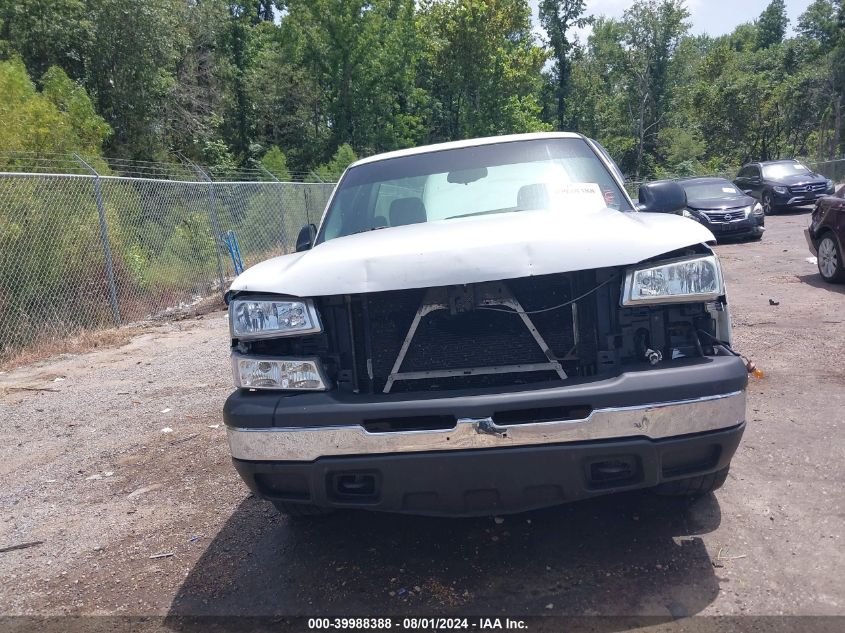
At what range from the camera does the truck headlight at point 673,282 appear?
8.90 feet

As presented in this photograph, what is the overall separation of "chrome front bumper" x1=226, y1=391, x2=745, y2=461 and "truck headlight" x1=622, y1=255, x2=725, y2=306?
392mm

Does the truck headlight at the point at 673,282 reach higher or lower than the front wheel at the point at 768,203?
higher

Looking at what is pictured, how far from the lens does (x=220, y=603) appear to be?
9.52 ft

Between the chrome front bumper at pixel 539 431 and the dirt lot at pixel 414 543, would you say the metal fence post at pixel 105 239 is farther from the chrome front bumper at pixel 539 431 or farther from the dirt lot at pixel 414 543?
the chrome front bumper at pixel 539 431

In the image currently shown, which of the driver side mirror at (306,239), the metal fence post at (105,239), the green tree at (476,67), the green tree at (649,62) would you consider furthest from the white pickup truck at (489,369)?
the green tree at (649,62)

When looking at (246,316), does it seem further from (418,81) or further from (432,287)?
(418,81)

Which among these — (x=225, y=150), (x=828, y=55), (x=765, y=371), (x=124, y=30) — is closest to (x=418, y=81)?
(x=225, y=150)

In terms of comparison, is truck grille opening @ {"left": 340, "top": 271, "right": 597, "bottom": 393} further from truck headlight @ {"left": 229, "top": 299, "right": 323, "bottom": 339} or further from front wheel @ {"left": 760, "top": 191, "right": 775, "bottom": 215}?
front wheel @ {"left": 760, "top": 191, "right": 775, "bottom": 215}

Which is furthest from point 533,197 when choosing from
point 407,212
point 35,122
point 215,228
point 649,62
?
point 649,62

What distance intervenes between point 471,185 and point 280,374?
1903 mm

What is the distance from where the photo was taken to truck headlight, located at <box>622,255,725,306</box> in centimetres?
271

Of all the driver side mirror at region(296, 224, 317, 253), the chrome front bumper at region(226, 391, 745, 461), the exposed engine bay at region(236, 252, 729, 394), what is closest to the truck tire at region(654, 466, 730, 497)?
the chrome front bumper at region(226, 391, 745, 461)

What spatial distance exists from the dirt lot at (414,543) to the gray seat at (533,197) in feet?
5.11

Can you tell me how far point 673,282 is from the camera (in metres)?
2.73
